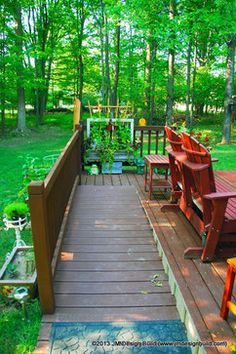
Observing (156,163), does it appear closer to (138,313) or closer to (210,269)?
(210,269)

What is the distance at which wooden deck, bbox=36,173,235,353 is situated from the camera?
6.33 feet

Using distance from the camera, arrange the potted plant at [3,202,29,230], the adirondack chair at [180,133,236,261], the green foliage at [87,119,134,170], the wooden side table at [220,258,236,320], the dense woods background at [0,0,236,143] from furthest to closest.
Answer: the dense woods background at [0,0,236,143]
the green foliage at [87,119,134,170]
the potted plant at [3,202,29,230]
the adirondack chair at [180,133,236,261]
the wooden side table at [220,258,236,320]

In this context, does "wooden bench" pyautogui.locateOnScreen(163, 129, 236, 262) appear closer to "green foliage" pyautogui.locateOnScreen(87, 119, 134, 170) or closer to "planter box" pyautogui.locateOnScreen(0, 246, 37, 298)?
"planter box" pyautogui.locateOnScreen(0, 246, 37, 298)

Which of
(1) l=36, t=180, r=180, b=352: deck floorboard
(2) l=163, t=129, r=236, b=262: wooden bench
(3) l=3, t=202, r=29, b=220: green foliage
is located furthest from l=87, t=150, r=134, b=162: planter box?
(2) l=163, t=129, r=236, b=262: wooden bench

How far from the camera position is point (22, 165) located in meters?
7.16

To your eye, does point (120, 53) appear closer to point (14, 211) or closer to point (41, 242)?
point (14, 211)

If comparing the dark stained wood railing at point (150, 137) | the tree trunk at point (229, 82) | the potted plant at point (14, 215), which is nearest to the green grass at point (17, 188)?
the potted plant at point (14, 215)

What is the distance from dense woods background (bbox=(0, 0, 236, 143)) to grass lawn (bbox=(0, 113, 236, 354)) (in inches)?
46.1

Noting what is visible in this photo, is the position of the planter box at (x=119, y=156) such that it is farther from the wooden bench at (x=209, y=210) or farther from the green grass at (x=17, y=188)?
the wooden bench at (x=209, y=210)

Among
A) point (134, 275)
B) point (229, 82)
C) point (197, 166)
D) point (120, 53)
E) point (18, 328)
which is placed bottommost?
point (18, 328)

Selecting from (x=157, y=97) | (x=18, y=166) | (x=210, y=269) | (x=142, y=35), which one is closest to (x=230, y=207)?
(x=210, y=269)

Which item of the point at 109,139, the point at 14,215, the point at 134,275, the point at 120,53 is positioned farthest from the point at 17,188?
the point at 120,53

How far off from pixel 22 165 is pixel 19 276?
17.0ft

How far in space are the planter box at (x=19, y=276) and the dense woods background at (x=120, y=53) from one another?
8.35m
